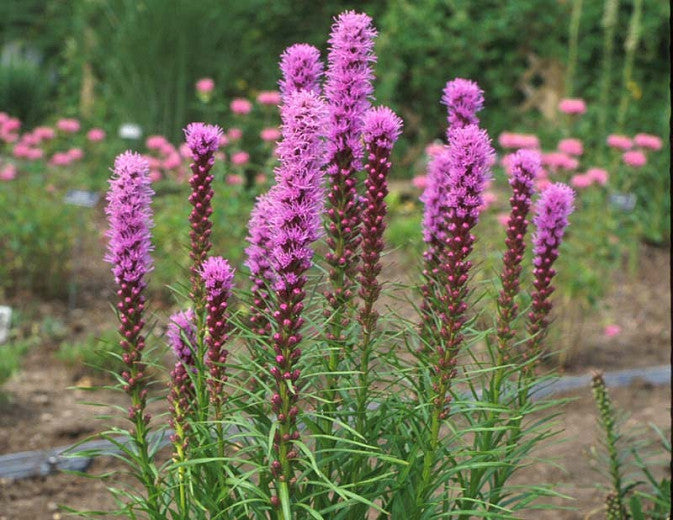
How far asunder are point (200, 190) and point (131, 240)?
19 cm

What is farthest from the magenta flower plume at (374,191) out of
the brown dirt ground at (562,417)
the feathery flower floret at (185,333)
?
the brown dirt ground at (562,417)

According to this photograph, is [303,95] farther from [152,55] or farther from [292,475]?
[152,55]

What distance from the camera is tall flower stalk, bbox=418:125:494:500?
200 cm

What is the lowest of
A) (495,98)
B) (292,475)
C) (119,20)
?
(292,475)

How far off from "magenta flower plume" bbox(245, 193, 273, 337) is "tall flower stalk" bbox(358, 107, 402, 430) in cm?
21

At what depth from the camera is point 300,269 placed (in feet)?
6.16

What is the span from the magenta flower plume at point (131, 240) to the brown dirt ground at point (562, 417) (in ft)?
0.66

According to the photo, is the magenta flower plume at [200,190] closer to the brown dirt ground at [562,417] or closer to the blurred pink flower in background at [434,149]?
the brown dirt ground at [562,417]

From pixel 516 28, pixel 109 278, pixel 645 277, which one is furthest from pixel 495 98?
pixel 109 278

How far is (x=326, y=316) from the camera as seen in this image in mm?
2197

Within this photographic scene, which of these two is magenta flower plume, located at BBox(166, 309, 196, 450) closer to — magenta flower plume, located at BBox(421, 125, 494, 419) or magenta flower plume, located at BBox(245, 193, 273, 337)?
magenta flower plume, located at BBox(245, 193, 273, 337)

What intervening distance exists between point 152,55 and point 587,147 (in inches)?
166

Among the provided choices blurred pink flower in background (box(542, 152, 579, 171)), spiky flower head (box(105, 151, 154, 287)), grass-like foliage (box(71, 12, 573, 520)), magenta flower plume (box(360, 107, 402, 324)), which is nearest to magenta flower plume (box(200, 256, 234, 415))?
grass-like foliage (box(71, 12, 573, 520))

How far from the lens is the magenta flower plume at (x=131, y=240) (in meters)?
2.05
